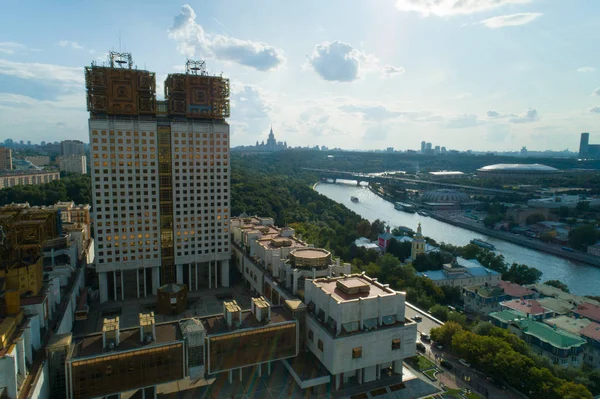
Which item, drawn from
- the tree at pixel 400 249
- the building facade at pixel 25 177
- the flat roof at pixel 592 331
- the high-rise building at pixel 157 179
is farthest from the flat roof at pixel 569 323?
the building facade at pixel 25 177

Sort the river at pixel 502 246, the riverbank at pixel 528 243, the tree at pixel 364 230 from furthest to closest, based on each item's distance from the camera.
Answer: the tree at pixel 364 230, the riverbank at pixel 528 243, the river at pixel 502 246

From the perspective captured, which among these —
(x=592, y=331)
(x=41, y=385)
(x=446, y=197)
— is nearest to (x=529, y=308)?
(x=592, y=331)

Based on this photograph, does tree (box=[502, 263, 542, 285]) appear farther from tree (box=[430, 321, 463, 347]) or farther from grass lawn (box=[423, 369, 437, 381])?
grass lawn (box=[423, 369, 437, 381])

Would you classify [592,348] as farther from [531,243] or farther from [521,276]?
[531,243]

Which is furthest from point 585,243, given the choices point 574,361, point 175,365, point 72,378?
point 72,378

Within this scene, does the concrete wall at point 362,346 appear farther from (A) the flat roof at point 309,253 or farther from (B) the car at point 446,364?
(A) the flat roof at point 309,253

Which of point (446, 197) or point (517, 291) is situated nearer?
point (517, 291)
